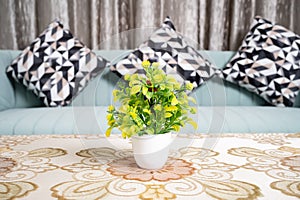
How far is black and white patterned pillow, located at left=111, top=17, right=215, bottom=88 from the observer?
2.54 feet

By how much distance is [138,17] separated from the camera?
7.59 feet

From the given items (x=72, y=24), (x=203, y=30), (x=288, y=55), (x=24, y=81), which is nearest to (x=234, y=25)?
(x=203, y=30)

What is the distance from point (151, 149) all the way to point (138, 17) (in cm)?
175

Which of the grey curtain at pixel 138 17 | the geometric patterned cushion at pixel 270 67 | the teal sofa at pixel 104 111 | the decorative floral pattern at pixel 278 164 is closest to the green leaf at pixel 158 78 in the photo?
the teal sofa at pixel 104 111

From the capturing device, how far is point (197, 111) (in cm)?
76

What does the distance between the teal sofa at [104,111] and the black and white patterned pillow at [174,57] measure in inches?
1.2

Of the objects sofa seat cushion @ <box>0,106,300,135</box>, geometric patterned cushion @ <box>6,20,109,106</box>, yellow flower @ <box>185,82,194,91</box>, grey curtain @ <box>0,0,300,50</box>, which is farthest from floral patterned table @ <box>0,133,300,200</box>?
grey curtain @ <box>0,0,300,50</box>

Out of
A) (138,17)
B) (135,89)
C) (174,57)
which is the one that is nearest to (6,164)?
(135,89)

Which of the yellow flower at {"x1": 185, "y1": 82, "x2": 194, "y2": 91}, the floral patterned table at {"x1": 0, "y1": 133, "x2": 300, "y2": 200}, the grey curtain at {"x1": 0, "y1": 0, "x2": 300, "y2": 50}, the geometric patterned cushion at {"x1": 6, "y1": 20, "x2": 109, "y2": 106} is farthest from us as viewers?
the grey curtain at {"x1": 0, "y1": 0, "x2": 300, "y2": 50}

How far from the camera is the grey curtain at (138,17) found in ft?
7.50

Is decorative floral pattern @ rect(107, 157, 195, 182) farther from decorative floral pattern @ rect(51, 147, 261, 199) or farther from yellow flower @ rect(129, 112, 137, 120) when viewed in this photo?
yellow flower @ rect(129, 112, 137, 120)

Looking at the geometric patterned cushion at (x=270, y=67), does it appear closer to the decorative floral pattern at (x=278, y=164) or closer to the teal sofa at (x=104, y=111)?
the teal sofa at (x=104, y=111)

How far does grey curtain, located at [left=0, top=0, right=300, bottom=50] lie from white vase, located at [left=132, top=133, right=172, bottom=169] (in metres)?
1.67

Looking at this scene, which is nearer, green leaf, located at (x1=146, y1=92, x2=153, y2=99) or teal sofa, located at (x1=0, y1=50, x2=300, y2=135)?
green leaf, located at (x1=146, y1=92, x2=153, y2=99)
